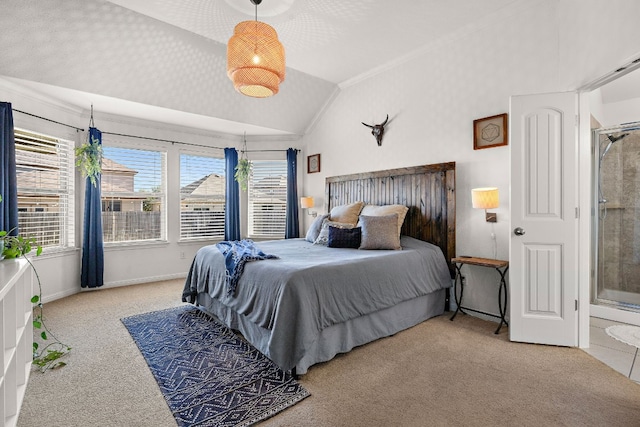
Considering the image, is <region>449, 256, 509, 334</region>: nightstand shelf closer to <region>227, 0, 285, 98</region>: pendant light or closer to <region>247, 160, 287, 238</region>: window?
<region>227, 0, 285, 98</region>: pendant light

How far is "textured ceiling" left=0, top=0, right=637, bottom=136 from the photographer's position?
295 centimetres

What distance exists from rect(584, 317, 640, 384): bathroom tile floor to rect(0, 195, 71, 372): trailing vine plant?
383cm

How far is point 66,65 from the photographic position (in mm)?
3305

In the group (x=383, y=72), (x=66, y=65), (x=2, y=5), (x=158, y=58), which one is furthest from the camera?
(x=383, y=72)

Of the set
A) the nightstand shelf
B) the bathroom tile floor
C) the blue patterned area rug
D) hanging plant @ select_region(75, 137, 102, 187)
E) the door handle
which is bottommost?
the blue patterned area rug

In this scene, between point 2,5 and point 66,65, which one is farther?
point 66,65

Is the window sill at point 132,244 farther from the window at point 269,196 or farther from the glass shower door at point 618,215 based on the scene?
the glass shower door at point 618,215

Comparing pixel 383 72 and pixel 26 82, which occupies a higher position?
pixel 383 72

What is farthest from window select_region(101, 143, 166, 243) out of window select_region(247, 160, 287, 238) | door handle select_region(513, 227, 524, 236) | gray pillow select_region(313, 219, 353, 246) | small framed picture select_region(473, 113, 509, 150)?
door handle select_region(513, 227, 524, 236)

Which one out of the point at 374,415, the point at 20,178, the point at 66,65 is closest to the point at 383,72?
the point at 66,65

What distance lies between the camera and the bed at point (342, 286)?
7.16ft

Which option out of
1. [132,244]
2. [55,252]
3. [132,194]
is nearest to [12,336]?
[55,252]

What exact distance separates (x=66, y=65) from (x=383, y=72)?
3.70 metres

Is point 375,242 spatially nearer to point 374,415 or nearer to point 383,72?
point 374,415
